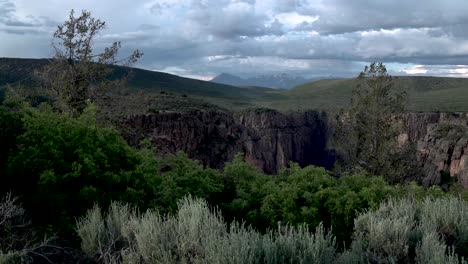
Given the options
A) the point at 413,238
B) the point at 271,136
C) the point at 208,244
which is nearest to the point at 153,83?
the point at 271,136

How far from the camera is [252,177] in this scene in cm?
1631

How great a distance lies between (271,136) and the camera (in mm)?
84688

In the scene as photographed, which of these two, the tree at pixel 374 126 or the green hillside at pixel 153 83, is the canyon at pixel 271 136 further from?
the tree at pixel 374 126

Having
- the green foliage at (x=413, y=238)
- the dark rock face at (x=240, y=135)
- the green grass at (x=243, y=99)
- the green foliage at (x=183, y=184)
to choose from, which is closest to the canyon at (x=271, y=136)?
the dark rock face at (x=240, y=135)

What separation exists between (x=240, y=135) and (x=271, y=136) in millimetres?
15656

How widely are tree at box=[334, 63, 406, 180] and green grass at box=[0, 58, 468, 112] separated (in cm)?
1059

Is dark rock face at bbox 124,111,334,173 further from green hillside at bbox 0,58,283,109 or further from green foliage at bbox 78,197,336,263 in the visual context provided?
green foliage at bbox 78,197,336,263

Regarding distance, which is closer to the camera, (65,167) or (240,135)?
(65,167)

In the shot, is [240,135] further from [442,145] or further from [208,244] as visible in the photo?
[208,244]

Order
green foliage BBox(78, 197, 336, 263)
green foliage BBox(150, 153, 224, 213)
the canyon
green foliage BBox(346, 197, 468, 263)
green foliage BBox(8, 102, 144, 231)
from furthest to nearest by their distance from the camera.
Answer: the canyon < green foliage BBox(150, 153, 224, 213) < green foliage BBox(8, 102, 144, 231) < green foliage BBox(346, 197, 468, 263) < green foliage BBox(78, 197, 336, 263)

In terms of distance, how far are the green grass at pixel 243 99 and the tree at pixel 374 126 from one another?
10.6 meters

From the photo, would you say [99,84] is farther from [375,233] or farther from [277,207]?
[375,233]

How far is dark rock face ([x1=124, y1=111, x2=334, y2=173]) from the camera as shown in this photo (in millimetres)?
53028

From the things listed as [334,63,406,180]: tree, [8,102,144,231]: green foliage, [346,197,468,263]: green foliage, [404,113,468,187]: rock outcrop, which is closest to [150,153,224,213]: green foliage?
[8,102,144,231]: green foliage
